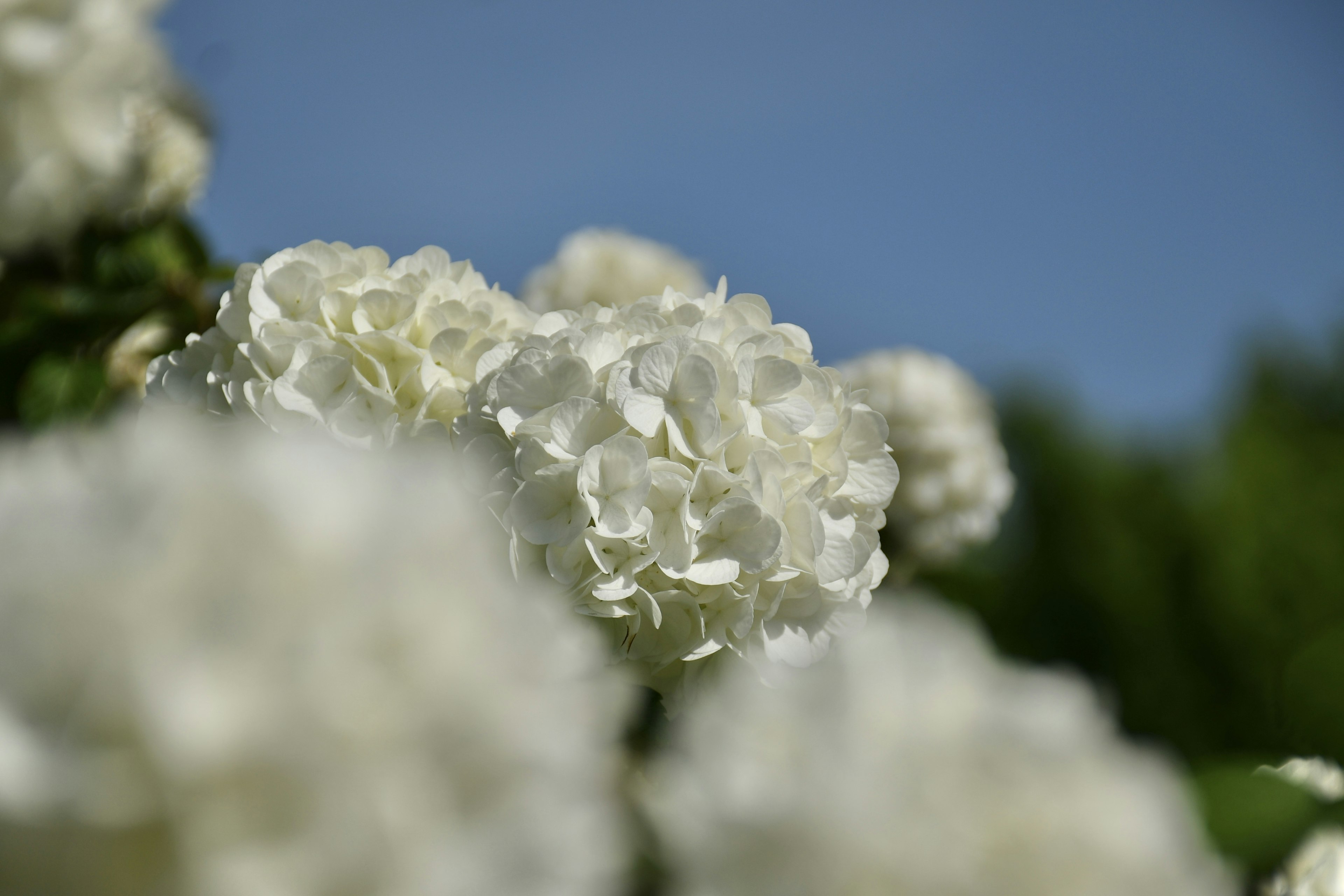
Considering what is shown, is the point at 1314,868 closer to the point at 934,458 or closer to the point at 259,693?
the point at 259,693

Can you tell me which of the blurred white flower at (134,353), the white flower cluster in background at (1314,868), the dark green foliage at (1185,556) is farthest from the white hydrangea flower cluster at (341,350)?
the dark green foliage at (1185,556)

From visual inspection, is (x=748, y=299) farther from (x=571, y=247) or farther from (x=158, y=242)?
(x=571, y=247)

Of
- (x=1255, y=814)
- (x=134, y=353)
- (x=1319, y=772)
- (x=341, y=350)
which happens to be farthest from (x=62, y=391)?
(x=1319, y=772)

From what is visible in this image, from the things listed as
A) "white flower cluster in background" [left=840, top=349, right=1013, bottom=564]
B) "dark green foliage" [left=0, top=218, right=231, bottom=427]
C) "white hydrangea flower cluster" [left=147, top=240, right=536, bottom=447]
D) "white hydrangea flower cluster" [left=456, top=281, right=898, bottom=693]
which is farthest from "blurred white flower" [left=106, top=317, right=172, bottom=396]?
"white flower cluster in background" [left=840, top=349, right=1013, bottom=564]

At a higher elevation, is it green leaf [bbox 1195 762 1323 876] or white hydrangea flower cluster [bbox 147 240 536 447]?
green leaf [bbox 1195 762 1323 876]

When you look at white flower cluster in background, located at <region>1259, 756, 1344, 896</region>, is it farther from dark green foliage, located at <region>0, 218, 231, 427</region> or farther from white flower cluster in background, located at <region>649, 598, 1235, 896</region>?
dark green foliage, located at <region>0, 218, 231, 427</region>

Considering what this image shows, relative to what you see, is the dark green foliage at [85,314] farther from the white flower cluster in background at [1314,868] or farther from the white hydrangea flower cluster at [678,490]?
the white flower cluster in background at [1314,868]

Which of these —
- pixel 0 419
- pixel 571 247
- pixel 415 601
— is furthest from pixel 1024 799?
pixel 571 247
